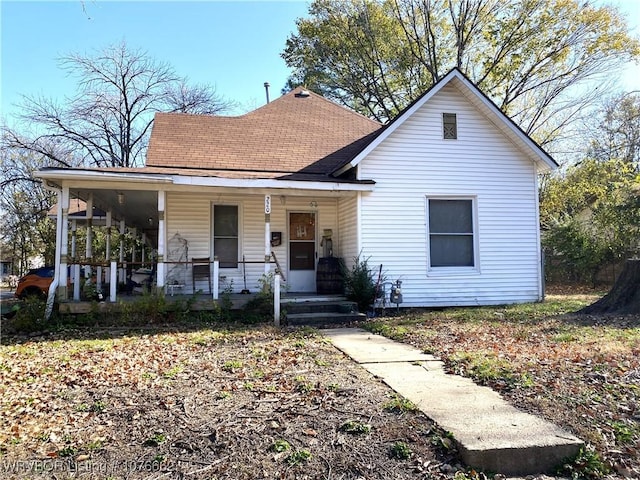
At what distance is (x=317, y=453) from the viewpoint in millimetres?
3152

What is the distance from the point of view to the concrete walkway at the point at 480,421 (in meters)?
3.03

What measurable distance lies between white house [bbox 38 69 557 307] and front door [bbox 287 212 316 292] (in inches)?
1.1

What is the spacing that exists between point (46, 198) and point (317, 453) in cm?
3139

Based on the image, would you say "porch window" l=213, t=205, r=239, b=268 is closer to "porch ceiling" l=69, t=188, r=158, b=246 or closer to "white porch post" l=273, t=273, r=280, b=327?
"porch ceiling" l=69, t=188, r=158, b=246

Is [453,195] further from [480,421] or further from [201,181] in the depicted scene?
[480,421]

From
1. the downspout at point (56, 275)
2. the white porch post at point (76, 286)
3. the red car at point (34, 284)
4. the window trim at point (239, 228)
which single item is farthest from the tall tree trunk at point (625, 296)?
the red car at point (34, 284)

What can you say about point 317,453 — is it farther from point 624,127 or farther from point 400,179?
point 624,127

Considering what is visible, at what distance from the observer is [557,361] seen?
5.34 metres

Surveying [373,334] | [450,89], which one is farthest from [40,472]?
[450,89]

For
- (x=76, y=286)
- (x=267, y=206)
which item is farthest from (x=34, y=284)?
(x=267, y=206)

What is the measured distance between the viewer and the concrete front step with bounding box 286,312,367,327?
9062 mm

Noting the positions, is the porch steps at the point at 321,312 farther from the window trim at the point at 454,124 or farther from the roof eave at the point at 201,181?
the window trim at the point at 454,124

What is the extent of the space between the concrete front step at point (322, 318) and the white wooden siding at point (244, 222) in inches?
91.6

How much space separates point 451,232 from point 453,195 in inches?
35.9
